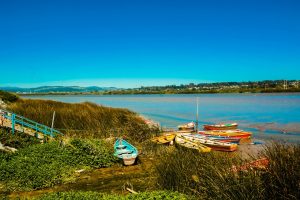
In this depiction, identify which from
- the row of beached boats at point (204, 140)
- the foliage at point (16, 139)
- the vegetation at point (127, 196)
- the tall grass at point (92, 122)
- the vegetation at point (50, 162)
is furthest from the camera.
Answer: the tall grass at point (92, 122)

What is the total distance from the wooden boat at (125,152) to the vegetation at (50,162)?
0.38 m

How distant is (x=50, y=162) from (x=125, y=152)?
151 inches

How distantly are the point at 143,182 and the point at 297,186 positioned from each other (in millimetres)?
6822

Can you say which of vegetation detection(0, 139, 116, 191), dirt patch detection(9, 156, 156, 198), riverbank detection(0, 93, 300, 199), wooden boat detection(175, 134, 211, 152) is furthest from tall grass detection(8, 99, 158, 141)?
dirt patch detection(9, 156, 156, 198)

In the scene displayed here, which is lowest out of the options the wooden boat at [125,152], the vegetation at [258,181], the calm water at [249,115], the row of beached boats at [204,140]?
the calm water at [249,115]

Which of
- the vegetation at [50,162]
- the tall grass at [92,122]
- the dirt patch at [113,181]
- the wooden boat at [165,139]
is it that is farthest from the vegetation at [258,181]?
the tall grass at [92,122]

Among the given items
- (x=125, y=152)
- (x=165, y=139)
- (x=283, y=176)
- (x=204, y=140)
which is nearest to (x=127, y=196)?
(x=283, y=176)

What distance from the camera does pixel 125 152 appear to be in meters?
16.3

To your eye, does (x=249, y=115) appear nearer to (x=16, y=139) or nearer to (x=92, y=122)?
(x=92, y=122)

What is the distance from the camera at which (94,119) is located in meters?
24.1

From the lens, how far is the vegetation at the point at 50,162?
39.9 ft

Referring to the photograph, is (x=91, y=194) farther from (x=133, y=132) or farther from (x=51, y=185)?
(x=133, y=132)

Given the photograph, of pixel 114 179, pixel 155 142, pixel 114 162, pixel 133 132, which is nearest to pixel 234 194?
pixel 114 179

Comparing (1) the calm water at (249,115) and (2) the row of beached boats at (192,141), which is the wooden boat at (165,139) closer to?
(2) the row of beached boats at (192,141)
